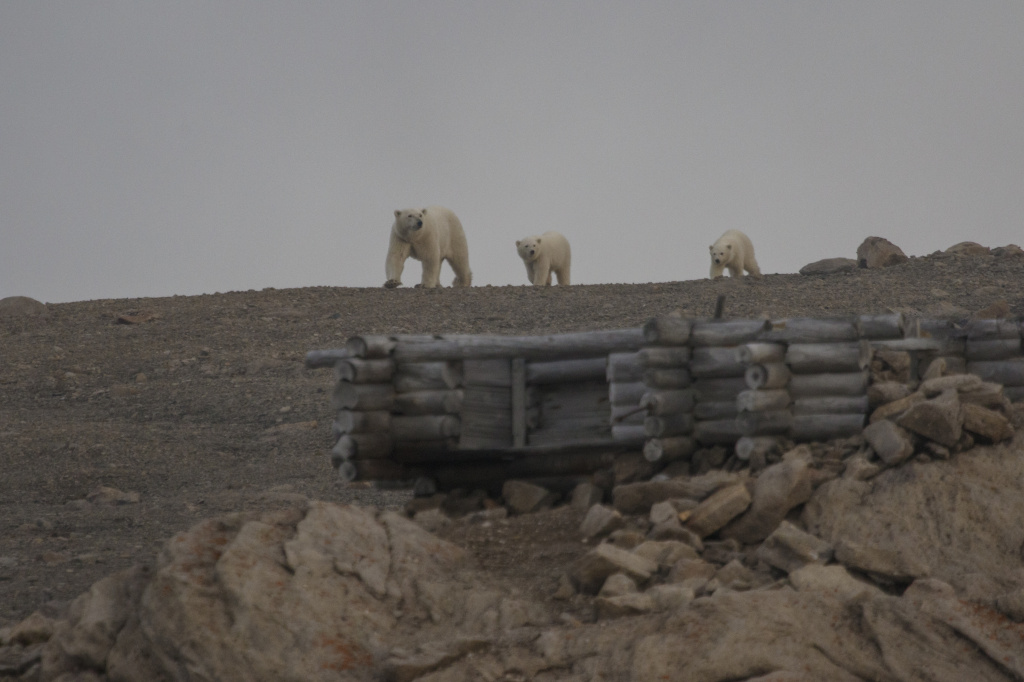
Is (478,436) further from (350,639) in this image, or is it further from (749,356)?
(350,639)

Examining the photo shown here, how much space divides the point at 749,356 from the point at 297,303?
46.7 feet

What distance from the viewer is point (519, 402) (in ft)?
32.4

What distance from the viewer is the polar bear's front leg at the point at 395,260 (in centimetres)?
2261

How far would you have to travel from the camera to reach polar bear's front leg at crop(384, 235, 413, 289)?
2261cm

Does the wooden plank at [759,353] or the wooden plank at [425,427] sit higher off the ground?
the wooden plank at [759,353]

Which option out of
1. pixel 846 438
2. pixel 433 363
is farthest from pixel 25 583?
pixel 846 438

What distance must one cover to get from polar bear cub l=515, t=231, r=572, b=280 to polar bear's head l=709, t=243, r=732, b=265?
10.3 ft

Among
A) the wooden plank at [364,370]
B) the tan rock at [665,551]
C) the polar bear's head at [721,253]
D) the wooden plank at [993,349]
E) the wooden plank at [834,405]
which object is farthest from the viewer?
the polar bear's head at [721,253]

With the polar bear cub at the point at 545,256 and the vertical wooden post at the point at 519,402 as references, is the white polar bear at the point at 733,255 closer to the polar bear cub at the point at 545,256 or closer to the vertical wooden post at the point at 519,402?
the polar bear cub at the point at 545,256

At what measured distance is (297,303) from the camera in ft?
71.2

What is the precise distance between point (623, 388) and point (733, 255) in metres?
16.3

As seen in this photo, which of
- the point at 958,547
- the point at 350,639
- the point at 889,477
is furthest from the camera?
the point at 889,477

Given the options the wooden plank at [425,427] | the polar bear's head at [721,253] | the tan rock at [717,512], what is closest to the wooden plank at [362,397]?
the wooden plank at [425,427]

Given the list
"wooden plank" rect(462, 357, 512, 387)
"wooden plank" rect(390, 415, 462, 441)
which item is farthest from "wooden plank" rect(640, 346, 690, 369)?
"wooden plank" rect(390, 415, 462, 441)
